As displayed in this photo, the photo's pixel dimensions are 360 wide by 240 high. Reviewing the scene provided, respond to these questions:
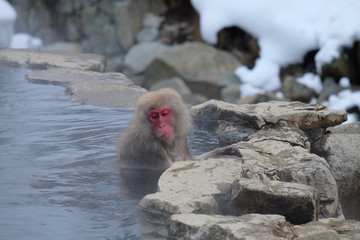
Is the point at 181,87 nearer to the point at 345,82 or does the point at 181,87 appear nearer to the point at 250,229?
the point at 345,82

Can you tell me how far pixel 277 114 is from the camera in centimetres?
494

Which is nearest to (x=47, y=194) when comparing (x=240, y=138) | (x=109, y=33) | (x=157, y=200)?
Answer: (x=157, y=200)

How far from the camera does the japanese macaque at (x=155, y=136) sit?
14.8 ft

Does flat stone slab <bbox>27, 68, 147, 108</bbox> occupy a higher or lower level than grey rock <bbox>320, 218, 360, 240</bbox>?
higher

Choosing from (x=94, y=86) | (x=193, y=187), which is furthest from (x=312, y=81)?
(x=193, y=187)

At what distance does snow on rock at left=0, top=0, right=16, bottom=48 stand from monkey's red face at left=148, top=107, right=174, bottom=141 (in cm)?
901

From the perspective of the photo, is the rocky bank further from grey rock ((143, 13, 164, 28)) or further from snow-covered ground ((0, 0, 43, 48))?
grey rock ((143, 13, 164, 28))

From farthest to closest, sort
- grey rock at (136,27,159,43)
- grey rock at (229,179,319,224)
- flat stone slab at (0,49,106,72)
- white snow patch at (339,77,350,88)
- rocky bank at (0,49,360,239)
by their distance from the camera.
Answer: grey rock at (136,27,159,43), white snow patch at (339,77,350,88), flat stone slab at (0,49,106,72), grey rock at (229,179,319,224), rocky bank at (0,49,360,239)

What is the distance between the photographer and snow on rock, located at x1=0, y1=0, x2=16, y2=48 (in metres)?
12.8

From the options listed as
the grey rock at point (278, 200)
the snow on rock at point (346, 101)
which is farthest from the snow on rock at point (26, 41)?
the grey rock at point (278, 200)

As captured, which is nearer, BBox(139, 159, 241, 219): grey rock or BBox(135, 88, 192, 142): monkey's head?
BBox(139, 159, 241, 219): grey rock

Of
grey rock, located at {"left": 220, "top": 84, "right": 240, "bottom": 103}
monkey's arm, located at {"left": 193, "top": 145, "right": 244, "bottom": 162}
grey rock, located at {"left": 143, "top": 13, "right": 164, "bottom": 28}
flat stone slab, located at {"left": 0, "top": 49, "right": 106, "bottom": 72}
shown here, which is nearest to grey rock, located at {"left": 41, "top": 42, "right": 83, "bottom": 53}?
grey rock, located at {"left": 143, "top": 13, "right": 164, "bottom": 28}

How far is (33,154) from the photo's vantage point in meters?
4.73

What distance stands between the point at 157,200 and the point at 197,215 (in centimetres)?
40
